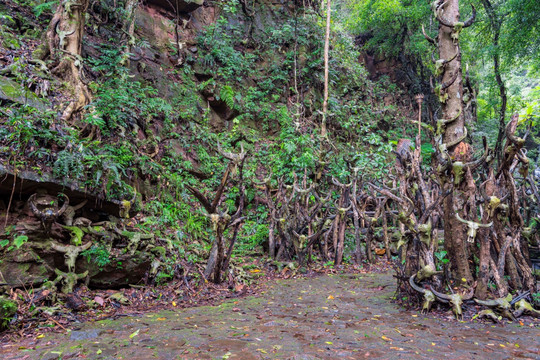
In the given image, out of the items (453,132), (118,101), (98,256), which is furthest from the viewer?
(118,101)

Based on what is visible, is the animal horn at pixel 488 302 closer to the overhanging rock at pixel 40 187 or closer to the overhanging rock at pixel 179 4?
the overhanging rock at pixel 40 187

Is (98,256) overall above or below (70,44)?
below

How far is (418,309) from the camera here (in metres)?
4.47

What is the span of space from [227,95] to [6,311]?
981 centimetres

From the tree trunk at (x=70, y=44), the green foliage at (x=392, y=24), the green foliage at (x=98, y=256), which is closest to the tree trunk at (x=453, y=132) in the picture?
the green foliage at (x=98, y=256)

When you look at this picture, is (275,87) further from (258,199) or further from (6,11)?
(6,11)

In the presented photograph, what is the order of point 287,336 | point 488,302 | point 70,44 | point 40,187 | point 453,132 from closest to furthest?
point 287,336
point 488,302
point 40,187
point 453,132
point 70,44

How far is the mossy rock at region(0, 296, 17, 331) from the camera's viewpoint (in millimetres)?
3303

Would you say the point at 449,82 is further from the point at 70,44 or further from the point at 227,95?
the point at 227,95

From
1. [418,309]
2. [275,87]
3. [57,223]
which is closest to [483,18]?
[275,87]

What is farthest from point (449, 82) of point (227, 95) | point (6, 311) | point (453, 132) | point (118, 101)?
point (227, 95)

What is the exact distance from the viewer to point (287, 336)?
349cm

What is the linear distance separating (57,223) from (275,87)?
11107mm

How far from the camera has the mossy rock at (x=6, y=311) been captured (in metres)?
3.30
